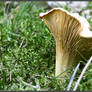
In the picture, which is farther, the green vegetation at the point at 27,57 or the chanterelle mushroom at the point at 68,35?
the green vegetation at the point at 27,57

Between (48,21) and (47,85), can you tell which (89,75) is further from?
(48,21)

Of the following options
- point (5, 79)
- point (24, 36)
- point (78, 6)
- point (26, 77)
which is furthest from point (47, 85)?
point (78, 6)

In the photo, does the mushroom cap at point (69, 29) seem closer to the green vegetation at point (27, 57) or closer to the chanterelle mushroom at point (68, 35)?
the chanterelle mushroom at point (68, 35)

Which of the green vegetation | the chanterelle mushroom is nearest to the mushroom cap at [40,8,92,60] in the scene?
the chanterelle mushroom

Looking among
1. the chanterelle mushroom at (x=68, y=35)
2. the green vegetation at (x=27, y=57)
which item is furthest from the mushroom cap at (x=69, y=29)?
the green vegetation at (x=27, y=57)

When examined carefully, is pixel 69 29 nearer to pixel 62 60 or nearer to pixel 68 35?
pixel 68 35

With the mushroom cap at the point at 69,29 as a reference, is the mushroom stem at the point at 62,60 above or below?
below
